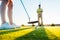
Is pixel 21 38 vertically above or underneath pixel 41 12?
underneath

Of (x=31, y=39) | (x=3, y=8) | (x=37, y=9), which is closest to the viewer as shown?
(x=31, y=39)

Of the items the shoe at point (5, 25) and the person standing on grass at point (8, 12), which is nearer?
the person standing on grass at point (8, 12)

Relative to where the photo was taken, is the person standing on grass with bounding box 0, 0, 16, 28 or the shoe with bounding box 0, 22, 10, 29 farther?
the shoe with bounding box 0, 22, 10, 29

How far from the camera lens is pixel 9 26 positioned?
431cm

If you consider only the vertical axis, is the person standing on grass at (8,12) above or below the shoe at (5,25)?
above

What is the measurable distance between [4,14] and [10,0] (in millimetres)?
419

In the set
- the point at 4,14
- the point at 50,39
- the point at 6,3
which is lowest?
the point at 50,39

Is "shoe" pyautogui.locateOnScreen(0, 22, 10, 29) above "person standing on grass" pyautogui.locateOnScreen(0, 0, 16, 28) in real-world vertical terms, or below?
below

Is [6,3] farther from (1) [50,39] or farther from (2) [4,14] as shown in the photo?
(1) [50,39]

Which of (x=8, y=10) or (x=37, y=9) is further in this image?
(x=37, y=9)

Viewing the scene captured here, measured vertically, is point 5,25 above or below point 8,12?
below

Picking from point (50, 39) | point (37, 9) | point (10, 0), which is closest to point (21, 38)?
point (50, 39)

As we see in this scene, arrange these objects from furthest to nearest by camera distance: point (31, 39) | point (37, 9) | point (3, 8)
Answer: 1. point (37, 9)
2. point (3, 8)
3. point (31, 39)

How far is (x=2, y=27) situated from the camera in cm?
426
